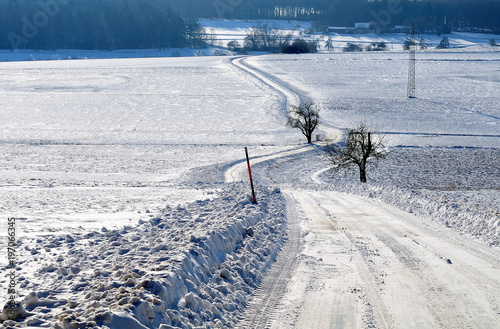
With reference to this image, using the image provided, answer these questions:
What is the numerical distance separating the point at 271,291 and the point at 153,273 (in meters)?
1.86

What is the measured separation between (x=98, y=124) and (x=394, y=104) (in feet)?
116

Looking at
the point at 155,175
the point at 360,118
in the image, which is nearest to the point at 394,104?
the point at 360,118

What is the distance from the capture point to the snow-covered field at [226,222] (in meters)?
6.86

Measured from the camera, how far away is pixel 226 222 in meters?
10.9

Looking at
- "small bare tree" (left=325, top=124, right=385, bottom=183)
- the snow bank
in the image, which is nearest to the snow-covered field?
the snow bank

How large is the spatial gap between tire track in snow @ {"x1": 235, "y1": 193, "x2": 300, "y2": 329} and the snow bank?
151 mm

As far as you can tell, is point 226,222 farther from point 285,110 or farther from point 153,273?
point 285,110

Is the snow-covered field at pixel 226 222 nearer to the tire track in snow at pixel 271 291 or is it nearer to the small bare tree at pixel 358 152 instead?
A: the tire track in snow at pixel 271 291

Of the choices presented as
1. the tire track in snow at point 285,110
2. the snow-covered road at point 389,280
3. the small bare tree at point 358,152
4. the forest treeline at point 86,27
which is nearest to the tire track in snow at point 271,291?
the snow-covered road at point 389,280

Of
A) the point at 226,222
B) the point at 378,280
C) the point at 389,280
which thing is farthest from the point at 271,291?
the point at 226,222

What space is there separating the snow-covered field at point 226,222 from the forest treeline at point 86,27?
121375mm

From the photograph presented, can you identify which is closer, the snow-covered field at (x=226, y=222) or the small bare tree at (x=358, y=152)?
the snow-covered field at (x=226, y=222)

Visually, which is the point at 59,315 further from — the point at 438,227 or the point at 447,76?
the point at 447,76

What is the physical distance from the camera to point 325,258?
31.9 feet
